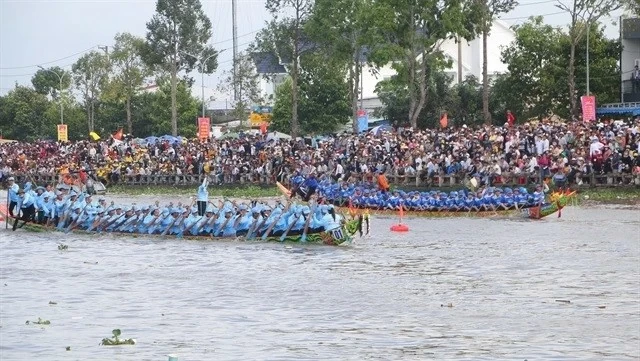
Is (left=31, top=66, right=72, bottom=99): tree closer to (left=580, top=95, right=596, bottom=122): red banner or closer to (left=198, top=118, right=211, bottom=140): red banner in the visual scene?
(left=198, top=118, right=211, bottom=140): red banner

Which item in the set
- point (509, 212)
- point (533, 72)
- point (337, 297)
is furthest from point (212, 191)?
point (337, 297)

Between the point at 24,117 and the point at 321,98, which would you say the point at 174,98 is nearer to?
the point at 321,98

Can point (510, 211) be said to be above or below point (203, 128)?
below

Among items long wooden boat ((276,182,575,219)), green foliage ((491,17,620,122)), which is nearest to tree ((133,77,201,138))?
green foliage ((491,17,620,122))

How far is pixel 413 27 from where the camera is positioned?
158 ft

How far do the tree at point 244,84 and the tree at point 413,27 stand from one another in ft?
90.0

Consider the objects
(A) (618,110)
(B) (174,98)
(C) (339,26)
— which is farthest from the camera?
(B) (174,98)

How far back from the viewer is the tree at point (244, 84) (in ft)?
251

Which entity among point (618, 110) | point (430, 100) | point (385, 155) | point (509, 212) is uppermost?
point (430, 100)

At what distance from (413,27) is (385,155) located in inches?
292

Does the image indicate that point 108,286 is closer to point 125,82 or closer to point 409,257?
point 409,257

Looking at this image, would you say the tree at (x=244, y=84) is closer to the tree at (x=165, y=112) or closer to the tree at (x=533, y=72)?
the tree at (x=165, y=112)

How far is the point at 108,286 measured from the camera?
23.0 m

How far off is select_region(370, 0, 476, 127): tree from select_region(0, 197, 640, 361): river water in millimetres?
16180
